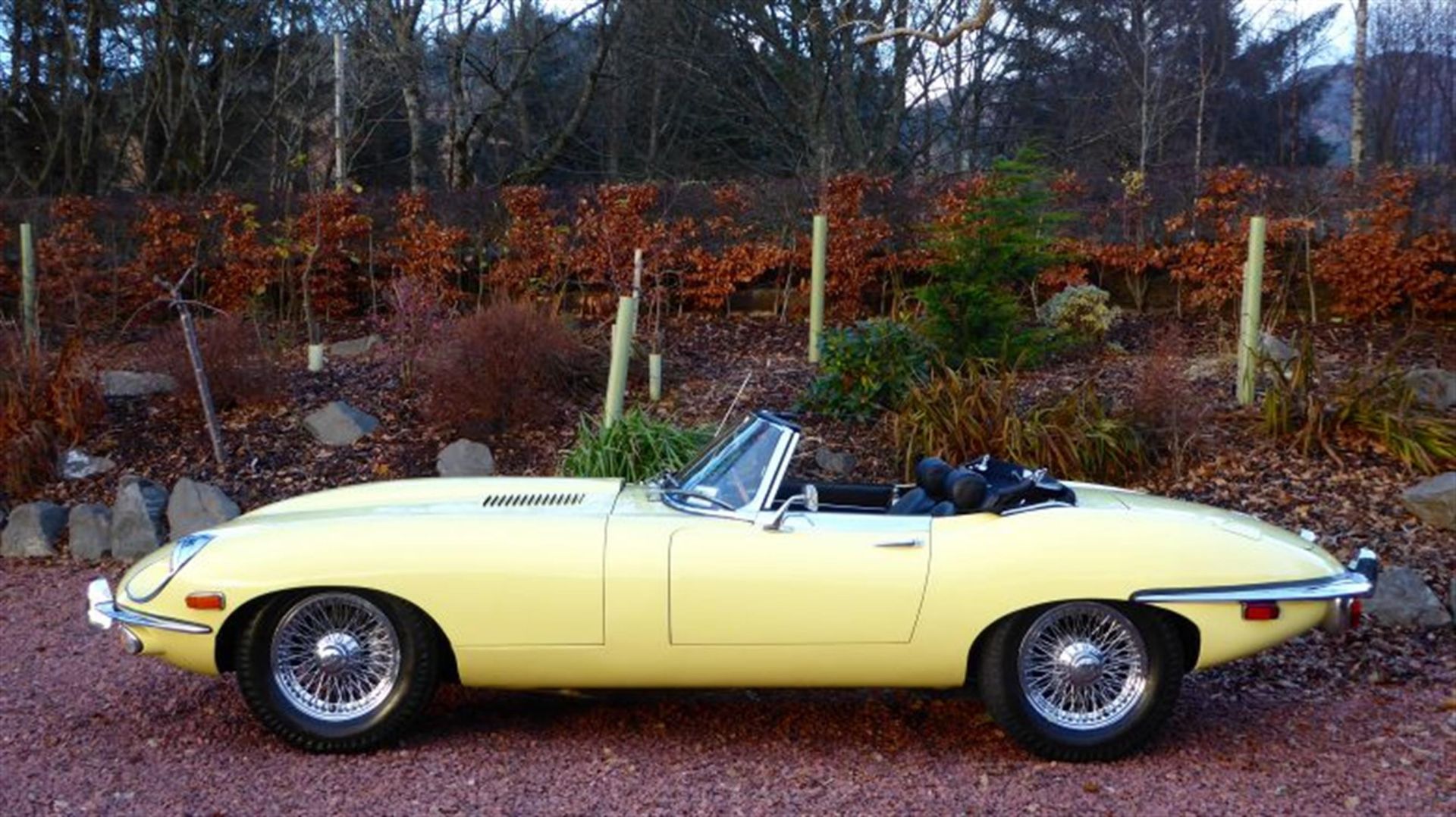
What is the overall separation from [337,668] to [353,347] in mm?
7918

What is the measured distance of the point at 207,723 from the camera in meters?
5.25

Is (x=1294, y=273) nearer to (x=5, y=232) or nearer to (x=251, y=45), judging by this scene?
(x=5, y=232)

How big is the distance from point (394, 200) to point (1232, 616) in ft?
35.1

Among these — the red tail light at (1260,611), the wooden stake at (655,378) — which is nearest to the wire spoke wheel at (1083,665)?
the red tail light at (1260,611)

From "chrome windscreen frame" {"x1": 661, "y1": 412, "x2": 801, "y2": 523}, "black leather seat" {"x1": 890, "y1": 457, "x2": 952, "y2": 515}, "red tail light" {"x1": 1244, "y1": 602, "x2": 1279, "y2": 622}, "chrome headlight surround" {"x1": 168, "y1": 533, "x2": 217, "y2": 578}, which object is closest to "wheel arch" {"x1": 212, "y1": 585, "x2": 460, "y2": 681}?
"chrome headlight surround" {"x1": 168, "y1": 533, "x2": 217, "y2": 578}

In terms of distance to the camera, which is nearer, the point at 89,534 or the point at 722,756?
the point at 722,756

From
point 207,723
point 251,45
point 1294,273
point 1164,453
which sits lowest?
point 207,723

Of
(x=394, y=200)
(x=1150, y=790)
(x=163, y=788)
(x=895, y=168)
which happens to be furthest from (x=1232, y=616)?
(x=895, y=168)

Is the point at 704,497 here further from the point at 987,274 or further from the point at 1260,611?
the point at 987,274

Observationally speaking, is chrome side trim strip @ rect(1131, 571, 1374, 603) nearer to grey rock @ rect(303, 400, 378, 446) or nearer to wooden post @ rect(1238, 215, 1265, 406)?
wooden post @ rect(1238, 215, 1265, 406)

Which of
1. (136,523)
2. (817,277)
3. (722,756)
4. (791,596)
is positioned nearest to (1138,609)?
(791,596)

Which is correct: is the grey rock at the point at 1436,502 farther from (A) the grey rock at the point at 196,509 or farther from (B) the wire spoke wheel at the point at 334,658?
(A) the grey rock at the point at 196,509

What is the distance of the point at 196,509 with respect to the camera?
8.51 m

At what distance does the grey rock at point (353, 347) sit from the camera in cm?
1172
